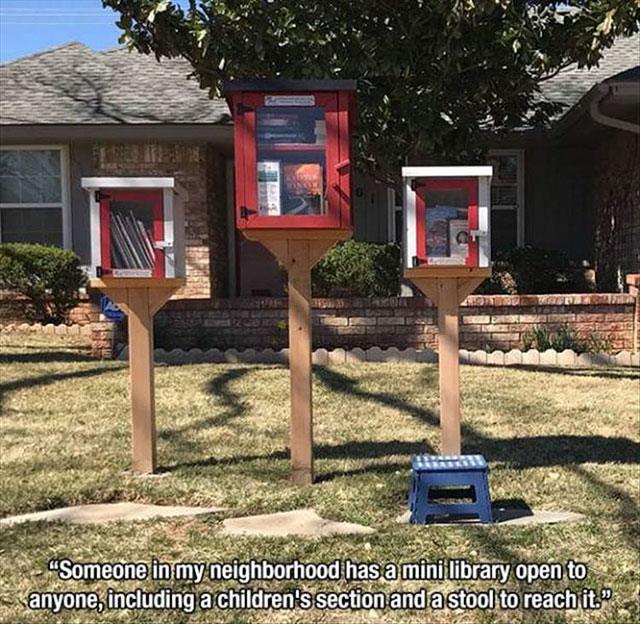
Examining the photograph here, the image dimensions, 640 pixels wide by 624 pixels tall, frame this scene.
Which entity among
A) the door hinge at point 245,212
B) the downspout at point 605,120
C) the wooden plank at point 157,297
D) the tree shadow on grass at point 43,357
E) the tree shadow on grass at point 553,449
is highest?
the downspout at point 605,120

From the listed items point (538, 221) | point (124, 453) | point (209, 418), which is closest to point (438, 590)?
point (124, 453)

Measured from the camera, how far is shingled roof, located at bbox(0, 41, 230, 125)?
1091cm

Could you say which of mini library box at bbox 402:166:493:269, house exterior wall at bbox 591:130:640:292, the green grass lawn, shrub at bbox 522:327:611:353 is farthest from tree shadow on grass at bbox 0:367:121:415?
house exterior wall at bbox 591:130:640:292

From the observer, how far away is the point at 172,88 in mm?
12133

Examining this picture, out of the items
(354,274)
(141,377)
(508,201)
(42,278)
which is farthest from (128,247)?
(508,201)

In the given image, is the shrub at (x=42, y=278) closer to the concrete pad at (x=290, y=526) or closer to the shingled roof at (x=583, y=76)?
the shingled roof at (x=583, y=76)

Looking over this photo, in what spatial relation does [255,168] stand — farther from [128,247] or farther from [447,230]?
[447,230]

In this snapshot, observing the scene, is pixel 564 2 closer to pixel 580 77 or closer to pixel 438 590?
pixel 580 77

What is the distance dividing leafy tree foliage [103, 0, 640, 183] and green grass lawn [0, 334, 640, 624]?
9.14 ft

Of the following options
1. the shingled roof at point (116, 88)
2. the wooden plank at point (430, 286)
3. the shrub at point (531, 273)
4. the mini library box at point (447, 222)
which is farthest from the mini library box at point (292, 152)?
the shrub at point (531, 273)

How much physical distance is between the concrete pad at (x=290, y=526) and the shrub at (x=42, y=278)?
771cm

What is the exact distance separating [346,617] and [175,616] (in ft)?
2.08

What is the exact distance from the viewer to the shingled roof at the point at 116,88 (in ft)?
35.9

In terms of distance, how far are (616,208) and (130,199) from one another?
831 centimetres
